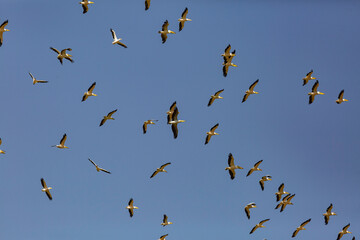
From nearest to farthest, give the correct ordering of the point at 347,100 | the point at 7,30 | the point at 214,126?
the point at 7,30 < the point at 214,126 < the point at 347,100

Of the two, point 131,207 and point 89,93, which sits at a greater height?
point 89,93

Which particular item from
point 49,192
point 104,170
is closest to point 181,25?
point 104,170

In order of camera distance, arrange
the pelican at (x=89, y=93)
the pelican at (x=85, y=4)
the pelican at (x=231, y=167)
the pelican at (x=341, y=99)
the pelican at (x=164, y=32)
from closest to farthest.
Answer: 1. the pelican at (x=85, y=4)
2. the pelican at (x=164, y=32)
3. the pelican at (x=89, y=93)
4. the pelican at (x=231, y=167)
5. the pelican at (x=341, y=99)

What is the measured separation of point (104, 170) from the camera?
46094 mm

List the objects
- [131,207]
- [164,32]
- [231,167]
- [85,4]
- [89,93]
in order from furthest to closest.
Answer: [131,207] < [231,167] < [89,93] < [164,32] < [85,4]

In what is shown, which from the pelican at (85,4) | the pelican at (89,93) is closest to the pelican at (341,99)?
the pelican at (89,93)

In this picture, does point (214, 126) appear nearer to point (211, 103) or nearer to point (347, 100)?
point (211, 103)

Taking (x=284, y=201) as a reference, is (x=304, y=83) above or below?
above

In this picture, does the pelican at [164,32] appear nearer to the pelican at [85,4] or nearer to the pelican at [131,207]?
the pelican at [85,4]

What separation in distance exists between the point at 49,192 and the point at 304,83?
1915 cm

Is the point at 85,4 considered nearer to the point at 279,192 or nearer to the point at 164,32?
the point at 164,32

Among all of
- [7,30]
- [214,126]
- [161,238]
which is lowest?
[161,238]

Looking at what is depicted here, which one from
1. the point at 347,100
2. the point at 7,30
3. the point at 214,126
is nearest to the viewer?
the point at 7,30

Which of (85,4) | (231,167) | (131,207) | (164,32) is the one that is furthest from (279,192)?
(85,4)
